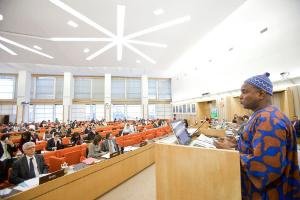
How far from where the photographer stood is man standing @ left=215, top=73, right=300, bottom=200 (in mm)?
1126

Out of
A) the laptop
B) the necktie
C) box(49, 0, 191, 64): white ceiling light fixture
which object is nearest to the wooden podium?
the laptop

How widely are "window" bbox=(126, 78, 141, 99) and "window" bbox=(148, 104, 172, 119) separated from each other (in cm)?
224

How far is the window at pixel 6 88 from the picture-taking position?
18.1 metres

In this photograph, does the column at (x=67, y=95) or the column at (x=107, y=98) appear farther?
the column at (x=107, y=98)

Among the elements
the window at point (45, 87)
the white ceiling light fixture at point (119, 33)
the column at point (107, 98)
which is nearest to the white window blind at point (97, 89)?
the column at point (107, 98)

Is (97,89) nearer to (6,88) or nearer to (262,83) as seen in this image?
(6,88)

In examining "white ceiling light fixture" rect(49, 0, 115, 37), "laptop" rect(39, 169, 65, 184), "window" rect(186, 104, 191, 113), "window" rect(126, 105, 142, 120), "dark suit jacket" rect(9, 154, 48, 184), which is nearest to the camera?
"laptop" rect(39, 169, 65, 184)

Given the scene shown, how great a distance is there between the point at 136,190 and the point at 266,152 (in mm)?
3910

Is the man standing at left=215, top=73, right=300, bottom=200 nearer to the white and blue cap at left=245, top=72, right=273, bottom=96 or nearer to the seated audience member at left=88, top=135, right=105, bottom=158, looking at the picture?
the white and blue cap at left=245, top=72, right=273, bottom=96

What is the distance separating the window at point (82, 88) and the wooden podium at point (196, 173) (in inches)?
809

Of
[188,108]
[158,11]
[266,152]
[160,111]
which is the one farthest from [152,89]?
[266,152]

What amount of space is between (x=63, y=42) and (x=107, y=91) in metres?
11.2

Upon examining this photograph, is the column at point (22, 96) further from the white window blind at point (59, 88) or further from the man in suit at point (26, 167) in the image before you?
the man in suit at point (26, 167)

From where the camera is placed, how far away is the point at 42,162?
150 inches
